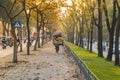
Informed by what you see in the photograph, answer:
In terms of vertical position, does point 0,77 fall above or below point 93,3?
below

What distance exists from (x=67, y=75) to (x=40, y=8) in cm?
2912

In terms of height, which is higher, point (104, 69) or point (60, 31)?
point (60, 31)

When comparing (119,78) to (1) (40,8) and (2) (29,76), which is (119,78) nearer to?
(2) (29,76)

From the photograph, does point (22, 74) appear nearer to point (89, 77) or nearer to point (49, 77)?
point (49, 77)

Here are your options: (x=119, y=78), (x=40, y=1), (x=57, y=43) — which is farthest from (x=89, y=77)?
(x=40, y=1)

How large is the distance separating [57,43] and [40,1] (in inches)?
230

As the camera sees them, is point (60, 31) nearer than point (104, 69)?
No

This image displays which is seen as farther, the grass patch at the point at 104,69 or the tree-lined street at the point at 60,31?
the tree-lined street at the point at 60,31

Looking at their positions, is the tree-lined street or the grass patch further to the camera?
the tree-lined street

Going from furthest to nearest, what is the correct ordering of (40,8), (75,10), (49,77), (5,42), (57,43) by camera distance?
(75,10) → (5,42) → (40,8) → (57,43) → (49,77)

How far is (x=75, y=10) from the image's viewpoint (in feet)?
221

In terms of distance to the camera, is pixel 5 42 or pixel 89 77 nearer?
pixel 89 77

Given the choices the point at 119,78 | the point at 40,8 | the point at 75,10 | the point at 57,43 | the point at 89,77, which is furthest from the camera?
the point at 75,10

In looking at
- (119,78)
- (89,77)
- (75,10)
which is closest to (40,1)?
(75,10)
